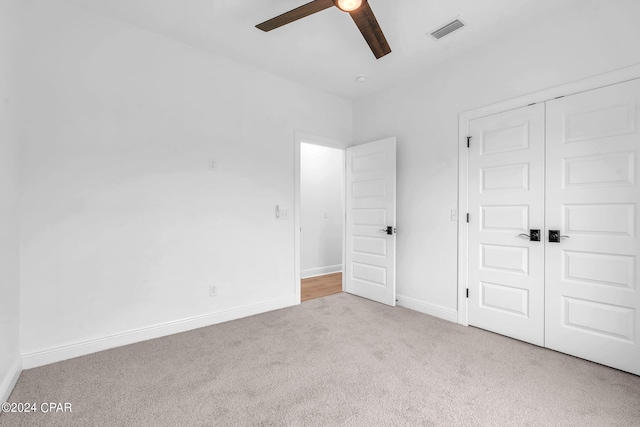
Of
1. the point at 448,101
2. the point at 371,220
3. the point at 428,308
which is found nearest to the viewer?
the point at 448,101

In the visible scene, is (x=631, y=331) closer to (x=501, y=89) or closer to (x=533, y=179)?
(x=533, y=179)

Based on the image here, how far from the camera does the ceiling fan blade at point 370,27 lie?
6.12ft

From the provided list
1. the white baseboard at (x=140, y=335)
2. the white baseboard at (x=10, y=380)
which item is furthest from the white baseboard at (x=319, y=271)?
the white baseboard at (x=10, y=380)

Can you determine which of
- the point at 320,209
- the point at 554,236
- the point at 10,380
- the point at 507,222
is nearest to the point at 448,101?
the point at 507,222

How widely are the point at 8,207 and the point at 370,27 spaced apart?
2698 mm

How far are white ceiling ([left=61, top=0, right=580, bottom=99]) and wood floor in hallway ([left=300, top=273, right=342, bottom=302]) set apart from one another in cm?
289

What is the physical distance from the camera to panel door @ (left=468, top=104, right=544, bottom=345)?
8.48ft

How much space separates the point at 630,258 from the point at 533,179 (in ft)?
2.81

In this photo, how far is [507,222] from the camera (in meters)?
2.76

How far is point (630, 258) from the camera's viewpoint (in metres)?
2.13

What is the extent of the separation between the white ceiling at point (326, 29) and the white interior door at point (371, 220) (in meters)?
1.02

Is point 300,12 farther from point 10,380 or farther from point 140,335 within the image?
point 10,380

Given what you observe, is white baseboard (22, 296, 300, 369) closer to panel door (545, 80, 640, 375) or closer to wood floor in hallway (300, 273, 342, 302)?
wood floor in hallway (300, 273, 342, 302)

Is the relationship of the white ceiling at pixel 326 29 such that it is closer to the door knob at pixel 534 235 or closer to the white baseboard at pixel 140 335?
the door knob at pixel 534 235
